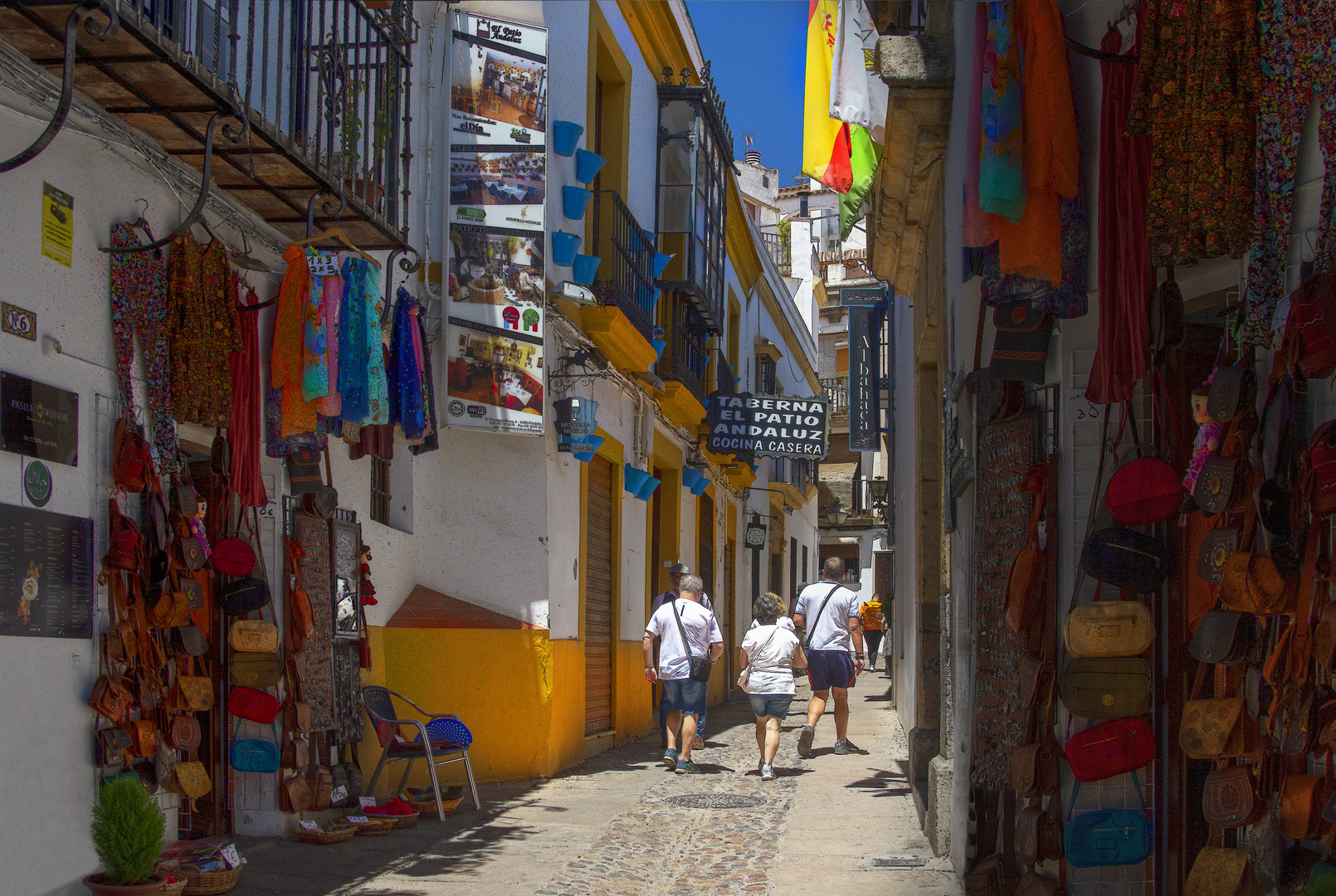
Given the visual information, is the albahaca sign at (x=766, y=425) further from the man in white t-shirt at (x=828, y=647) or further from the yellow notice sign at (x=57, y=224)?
the yellow notice sign at (x=57, y=224)

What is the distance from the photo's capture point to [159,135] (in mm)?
5848

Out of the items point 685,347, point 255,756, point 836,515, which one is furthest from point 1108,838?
point 836,515

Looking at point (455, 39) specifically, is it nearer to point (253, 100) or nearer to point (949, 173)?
point (253, 100)

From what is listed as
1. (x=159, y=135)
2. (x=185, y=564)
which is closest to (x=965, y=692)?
(x=185, y=564)

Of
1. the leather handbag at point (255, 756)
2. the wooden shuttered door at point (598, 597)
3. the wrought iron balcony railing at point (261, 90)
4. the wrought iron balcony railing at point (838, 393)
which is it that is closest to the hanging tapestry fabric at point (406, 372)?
the wrought iron balcony railing at point (261, 90)

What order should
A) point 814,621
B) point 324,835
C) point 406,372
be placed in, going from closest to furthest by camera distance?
point 324,835 → point 406,372 → point 814,621

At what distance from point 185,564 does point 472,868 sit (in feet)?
6.80

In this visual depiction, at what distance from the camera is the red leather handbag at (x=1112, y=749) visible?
4133 millimetres

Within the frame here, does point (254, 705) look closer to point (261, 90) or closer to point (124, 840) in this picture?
point (124, 840)

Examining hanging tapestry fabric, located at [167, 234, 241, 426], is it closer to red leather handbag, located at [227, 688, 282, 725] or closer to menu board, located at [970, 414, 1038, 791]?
red leather handbag, located at [227, 688, 282, 725]

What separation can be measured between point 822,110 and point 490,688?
4.72m

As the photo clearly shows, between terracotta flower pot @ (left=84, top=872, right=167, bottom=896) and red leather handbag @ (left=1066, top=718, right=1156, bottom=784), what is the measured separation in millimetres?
3474

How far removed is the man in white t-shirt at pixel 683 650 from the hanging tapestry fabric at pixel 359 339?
13.2 ft

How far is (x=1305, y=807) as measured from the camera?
3.16 m
